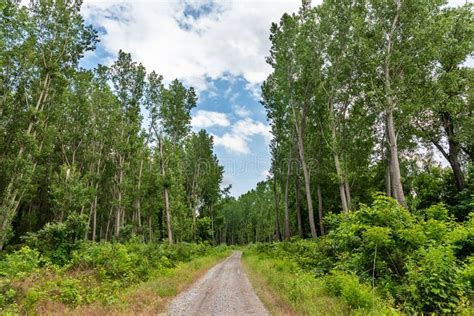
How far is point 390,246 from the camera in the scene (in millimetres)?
8602

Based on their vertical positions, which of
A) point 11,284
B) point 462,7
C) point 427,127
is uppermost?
point 462,7

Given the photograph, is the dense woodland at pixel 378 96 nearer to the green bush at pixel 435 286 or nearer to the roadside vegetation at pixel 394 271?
the roadside vegetation at pixel 394 271

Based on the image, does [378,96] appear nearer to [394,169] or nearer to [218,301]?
[394,169]

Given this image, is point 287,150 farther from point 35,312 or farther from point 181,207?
point 35,312

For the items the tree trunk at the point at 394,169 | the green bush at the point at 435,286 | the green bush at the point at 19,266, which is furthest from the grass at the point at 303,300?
the green bush at the point at 19,266

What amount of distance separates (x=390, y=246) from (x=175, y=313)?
21.4 feet

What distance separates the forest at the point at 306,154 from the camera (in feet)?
28.1

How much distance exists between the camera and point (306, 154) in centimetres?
3219

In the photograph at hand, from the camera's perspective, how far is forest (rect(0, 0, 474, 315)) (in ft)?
28.1

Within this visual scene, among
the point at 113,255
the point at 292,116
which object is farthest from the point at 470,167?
the point at 113,255

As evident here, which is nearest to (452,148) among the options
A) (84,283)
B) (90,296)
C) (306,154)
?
(306,154)

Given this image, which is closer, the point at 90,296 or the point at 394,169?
the point at 90,296

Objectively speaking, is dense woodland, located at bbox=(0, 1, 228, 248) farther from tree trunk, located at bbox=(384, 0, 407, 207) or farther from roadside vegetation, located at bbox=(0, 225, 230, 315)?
tree trunk, located at bbox=(384, 0, 407, 207)

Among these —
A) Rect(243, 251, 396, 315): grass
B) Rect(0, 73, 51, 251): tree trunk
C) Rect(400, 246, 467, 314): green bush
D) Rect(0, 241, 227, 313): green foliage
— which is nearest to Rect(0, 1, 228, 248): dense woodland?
Rect(0, 73, 51, 251): tree trunk
